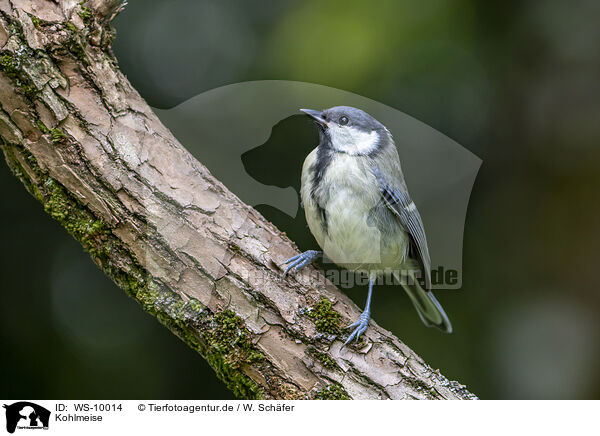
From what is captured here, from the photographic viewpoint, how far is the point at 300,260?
164 cm

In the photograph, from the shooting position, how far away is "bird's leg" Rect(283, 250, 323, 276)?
5.21 ft

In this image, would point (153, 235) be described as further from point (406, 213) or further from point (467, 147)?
point (467, 147)

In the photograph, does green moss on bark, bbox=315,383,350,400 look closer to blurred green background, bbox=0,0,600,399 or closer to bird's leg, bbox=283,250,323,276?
bird's leg, bbox=283,250,323,276

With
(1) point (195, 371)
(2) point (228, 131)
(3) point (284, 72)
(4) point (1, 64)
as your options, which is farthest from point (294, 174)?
(4) point (1, 64)

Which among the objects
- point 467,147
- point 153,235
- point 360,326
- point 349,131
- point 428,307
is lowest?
point 428,307

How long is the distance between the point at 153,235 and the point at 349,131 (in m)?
0.88

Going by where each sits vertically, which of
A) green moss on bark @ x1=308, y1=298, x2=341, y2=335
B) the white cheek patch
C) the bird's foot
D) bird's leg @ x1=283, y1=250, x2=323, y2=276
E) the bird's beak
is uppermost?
the bird's beak

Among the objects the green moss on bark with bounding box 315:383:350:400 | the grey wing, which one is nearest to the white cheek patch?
the grey wing

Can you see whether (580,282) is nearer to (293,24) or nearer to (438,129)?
(438,129)

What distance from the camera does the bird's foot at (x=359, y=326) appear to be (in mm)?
1548

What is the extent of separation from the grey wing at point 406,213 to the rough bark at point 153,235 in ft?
1.78

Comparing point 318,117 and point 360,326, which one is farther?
point 318,117

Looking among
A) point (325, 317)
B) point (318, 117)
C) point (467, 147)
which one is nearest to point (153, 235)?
point (325, 317)

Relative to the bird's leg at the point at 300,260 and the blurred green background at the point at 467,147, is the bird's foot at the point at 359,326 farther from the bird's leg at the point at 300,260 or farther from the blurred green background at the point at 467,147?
the blurred green background at the point at 467,147
